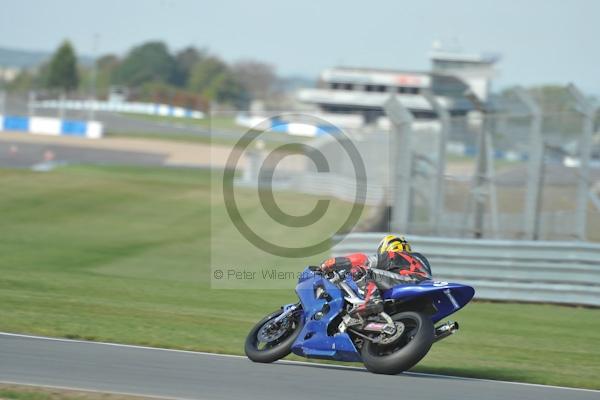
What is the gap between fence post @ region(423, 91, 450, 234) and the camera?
56.2ft

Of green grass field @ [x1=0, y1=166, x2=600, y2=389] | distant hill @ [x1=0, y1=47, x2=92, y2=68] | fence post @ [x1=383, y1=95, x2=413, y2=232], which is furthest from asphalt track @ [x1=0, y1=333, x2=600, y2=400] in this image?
distant hill @ [x1=0, y1=47, x2=92, y2=68]

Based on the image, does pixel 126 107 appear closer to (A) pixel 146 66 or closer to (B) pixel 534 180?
(A) pixel 146 66

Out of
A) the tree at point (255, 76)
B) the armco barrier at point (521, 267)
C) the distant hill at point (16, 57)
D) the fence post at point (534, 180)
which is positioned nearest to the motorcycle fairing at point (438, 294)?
the armco barrier at point (521, 267)

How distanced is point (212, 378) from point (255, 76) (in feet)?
497

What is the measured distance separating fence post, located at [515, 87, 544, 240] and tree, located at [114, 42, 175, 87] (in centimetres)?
12520

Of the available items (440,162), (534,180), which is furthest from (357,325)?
(440,162)

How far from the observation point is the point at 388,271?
840cm

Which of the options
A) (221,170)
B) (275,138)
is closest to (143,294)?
(275,138)

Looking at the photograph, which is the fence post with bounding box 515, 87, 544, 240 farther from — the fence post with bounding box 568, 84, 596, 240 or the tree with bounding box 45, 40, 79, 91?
the tree with bounding box 45, 40, 79, 91

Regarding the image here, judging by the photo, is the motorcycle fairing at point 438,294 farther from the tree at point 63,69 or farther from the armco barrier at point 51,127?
the tree at point 63,69

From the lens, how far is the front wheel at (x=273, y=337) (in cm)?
888

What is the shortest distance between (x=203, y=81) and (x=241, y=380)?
134580 millimetres

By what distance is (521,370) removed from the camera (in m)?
9.39

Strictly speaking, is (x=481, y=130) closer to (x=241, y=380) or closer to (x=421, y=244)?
(x=421, y=244)
